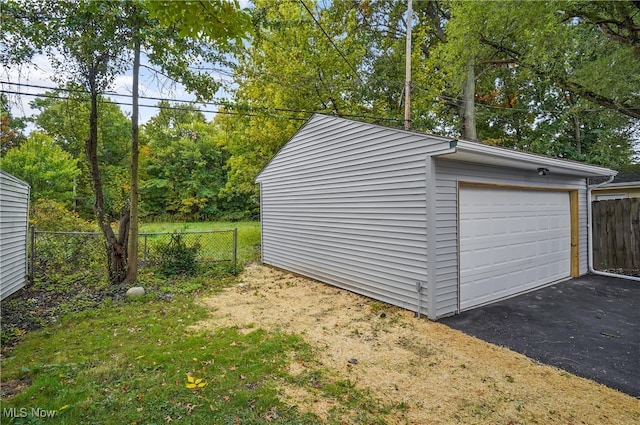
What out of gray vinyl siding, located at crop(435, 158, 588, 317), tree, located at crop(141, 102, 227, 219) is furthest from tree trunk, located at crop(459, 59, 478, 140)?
tree, located at crop(141, 102, 227, 219)

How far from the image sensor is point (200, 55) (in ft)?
20.3

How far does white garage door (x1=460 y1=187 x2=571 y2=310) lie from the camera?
16.0 feet

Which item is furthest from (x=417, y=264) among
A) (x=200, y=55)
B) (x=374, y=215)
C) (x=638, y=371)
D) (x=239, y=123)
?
(x=239, y=123)

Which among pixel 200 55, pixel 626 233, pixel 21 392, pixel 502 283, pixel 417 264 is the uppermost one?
pixel 200 55

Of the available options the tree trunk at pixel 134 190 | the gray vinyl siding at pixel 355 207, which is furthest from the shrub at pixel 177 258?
the gray vinyl siding at pixel 355 207

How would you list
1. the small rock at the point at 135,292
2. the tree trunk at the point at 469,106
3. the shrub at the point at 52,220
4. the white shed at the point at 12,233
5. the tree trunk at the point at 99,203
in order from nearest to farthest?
1. the white shed at the point at 12,233
2. the small rock at the point at 135,292
3. the tree trunk at the point at 99,203
4. the shrub at the point at 52,220
5. the tree trunk at the point at 469,106

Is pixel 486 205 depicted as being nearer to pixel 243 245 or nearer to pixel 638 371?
pixel 638 371

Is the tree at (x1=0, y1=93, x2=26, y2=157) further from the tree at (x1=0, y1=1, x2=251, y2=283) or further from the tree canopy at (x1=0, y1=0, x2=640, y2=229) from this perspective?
the tree at (x1=0, y1=1, x2=251, y2=283)

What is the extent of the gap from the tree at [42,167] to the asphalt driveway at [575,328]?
1813 centimetres

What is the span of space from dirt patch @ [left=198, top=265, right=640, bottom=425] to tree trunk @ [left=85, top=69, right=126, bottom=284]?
2.74 meters

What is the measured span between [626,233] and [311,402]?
8.43 m

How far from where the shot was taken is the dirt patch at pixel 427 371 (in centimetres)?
244

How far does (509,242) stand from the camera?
215 inches

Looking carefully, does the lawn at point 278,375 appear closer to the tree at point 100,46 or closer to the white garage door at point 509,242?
the white garage door at point 509,242
